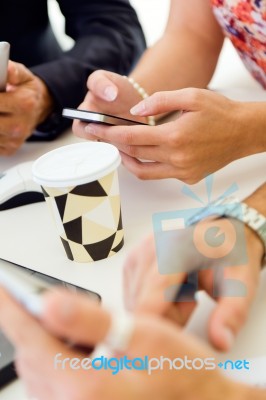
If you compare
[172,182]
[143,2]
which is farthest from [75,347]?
[143,2]

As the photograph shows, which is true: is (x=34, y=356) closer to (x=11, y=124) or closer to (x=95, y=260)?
(x=95, y=260)

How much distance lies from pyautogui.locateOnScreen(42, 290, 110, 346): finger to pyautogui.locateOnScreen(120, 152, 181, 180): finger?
0.35m

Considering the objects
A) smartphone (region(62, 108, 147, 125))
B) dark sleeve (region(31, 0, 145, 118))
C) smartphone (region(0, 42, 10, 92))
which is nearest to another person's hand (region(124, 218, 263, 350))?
smartphone (region(62, 108, 147, 125))

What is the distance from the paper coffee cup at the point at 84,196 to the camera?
0.42 m

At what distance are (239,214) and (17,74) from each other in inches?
18.3

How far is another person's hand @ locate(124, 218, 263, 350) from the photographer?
0.94ft

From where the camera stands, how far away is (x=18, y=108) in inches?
28.0

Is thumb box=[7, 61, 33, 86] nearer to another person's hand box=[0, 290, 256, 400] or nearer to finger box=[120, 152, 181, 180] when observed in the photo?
finger box=[120, 152, 181, 180]

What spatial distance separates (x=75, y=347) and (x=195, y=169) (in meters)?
0.33

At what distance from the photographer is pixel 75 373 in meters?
0.24

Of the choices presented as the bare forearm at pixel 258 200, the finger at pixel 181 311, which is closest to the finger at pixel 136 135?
the bare forearm at pixel 258 200

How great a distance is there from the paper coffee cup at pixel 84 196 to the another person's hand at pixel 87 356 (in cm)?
17

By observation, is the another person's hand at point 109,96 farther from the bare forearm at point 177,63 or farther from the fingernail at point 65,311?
the fingernail at point 65,311

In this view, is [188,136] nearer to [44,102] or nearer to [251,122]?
[251,122]
